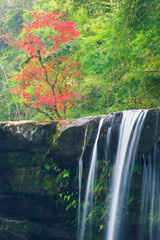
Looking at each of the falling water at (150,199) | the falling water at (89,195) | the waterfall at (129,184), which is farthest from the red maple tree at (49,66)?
the falling water at (150,199)

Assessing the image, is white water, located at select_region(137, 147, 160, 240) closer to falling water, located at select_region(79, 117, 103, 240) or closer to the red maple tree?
falling water, located at select_region(79, 117, 103, 240)

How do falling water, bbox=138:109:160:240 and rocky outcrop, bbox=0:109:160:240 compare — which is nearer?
falling water, bbox=138:109:160:240

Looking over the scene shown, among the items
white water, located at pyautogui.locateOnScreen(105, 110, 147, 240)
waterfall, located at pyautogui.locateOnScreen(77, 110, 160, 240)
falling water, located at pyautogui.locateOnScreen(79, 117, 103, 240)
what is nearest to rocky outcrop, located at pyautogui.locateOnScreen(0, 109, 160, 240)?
falling water, located at pyautogui.locateOnScreen(79, 117, 103, 240)

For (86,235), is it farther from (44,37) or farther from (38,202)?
(44,37)

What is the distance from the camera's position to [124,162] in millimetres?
5480

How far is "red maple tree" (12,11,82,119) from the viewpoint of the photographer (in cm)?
985

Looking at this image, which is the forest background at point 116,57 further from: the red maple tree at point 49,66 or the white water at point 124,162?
the white water at point 124,162

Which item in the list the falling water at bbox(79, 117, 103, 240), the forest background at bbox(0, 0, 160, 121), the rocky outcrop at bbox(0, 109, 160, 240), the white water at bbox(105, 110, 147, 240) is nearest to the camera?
the white water at bbox(105, 110, 147, 240)

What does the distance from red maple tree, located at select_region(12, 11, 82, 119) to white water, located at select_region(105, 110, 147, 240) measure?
4.30 metres

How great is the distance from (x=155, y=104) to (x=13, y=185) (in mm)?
5009

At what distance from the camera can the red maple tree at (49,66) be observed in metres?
9.85

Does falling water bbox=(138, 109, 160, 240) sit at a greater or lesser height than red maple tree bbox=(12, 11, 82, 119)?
lesser

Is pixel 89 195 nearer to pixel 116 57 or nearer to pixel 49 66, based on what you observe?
pixel 116 57

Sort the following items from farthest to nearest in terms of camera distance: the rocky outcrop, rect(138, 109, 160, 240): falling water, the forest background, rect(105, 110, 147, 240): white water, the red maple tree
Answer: the red maple tree, the rocky outcrop, the forest background, rect(105, 110, 147, 240): white water, rect(138, 109, 160, 240): falling water
